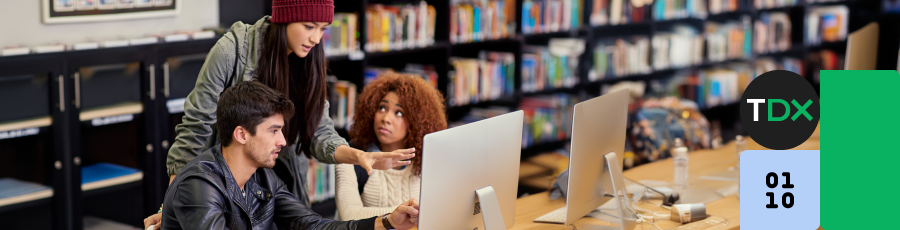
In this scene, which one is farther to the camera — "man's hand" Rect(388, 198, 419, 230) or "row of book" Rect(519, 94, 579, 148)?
"row of book" Rect(519, 94, 579, 148)

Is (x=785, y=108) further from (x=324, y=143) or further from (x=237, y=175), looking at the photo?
(x=237, y=175)

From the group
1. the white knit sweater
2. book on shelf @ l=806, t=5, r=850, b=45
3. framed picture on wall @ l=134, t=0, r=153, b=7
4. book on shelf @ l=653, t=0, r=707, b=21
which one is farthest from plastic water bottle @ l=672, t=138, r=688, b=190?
book on shelf @ l=806, t=5, r=850, b=45

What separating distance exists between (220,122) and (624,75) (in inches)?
151

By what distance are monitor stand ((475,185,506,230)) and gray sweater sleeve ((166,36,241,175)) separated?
77 centimetres

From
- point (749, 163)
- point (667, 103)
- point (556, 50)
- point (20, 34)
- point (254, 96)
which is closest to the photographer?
point (254, 96)

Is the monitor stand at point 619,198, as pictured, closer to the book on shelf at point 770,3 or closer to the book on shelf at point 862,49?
the book on shelf at point 862,49

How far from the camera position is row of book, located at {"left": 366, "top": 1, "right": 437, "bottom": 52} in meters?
3.85

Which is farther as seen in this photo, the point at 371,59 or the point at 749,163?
the point at 371,59

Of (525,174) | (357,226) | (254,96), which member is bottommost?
(525,174)

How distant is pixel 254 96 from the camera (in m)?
1.83

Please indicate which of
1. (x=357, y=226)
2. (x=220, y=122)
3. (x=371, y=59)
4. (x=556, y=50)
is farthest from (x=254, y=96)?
(x=556, y=50)

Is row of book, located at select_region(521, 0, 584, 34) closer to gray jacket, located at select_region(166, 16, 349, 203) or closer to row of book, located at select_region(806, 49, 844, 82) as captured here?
gray jacket, located at select_region(166, 16, 349, 203)

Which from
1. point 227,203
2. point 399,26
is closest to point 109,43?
point 399,26

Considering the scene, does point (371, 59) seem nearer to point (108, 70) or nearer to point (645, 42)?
point (108, 70)
